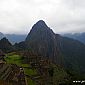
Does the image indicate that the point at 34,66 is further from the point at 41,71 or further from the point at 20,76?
the point at 20,76

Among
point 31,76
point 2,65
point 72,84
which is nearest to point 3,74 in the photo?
point 2,65

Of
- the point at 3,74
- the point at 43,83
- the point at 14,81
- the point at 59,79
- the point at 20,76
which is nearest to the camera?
the point at 14,81

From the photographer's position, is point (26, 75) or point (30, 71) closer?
point (26, 75)

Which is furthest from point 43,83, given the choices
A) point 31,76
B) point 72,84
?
point 72,84

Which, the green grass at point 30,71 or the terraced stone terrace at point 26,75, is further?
the green grass at point 30,71

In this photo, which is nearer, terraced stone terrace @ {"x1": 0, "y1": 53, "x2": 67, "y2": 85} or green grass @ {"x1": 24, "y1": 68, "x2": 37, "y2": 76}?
terraced stone terrace @ {"x1": 0, "y1": 53, "x2": 67, "y2": 85}

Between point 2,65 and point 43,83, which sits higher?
point 2,65

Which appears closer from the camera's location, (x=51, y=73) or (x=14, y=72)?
(x=14, y=72)

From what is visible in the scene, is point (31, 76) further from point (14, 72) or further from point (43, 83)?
point (14, 72)

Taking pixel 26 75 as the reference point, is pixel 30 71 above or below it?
above

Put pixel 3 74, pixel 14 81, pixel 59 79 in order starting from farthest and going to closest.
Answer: pixel 59 79 < pixel 3 74 < pixel 14 81
